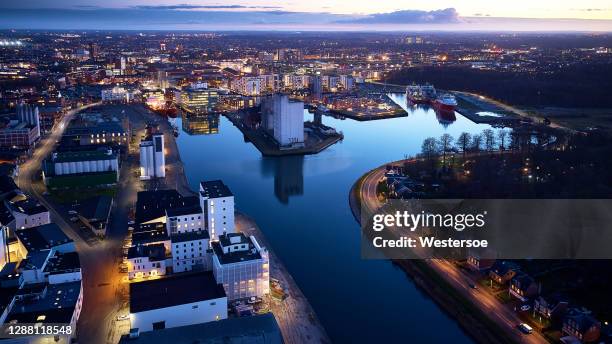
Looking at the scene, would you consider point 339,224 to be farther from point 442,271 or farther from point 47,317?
point 47,317

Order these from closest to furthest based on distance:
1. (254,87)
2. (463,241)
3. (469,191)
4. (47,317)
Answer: (47,317)
(463,241)
(469,191)
(254,87)

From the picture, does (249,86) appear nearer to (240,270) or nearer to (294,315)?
(240,270)

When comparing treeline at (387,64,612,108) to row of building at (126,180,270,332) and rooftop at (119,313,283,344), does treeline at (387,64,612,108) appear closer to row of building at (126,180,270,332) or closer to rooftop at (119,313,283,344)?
row of building at (126,180,270,332)

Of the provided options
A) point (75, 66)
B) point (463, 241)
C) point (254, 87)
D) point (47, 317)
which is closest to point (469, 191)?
point (463, 241)

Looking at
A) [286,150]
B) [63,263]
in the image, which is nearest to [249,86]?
[286,150]

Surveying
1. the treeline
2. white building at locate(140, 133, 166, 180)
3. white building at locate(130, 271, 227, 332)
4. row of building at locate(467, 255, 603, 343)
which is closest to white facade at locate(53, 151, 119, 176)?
white building at locate(140, 133, 166, 180)
